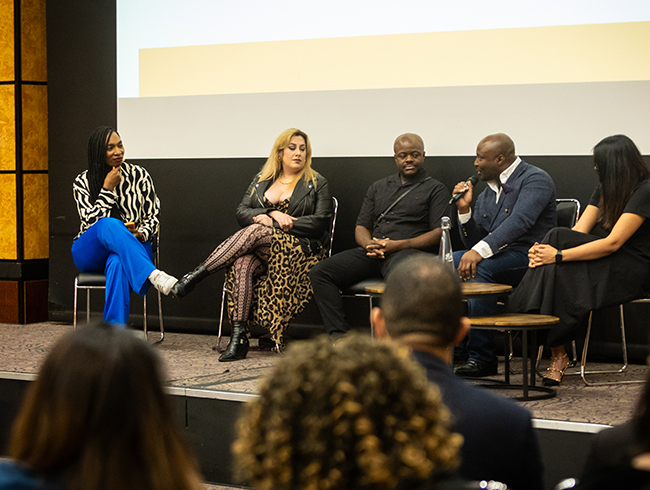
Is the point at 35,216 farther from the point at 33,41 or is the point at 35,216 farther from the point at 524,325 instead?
the point at 524,325

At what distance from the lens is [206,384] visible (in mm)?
3121

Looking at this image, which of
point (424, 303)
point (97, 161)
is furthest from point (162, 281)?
point (424, 303)

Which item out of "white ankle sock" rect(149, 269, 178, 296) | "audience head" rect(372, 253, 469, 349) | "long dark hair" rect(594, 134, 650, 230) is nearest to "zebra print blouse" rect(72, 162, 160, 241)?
"white ankle sock" rect(149, 269, 178, 296)

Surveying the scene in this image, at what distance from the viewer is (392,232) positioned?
393 cm

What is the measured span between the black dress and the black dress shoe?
1.30ft

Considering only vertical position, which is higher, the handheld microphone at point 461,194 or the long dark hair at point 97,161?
the long dark hair at point 97,161

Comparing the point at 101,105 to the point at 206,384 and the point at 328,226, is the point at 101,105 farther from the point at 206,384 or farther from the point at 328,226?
the point at 206,384

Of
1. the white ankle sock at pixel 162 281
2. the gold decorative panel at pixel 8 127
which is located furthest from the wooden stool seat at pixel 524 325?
the gold decorative panel at pixel 8 127

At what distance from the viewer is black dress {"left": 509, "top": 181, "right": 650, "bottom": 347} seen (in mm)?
3068

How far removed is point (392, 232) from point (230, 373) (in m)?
1.19

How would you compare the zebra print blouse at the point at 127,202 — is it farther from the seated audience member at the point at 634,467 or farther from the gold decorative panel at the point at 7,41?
the seated audience member at the point at 634,467

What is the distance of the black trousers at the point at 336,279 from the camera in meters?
3.78

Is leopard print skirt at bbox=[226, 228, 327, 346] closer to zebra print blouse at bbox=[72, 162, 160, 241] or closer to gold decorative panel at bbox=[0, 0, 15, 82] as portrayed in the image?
zebra print blouse at bbox=[72, 162, 160, 241]

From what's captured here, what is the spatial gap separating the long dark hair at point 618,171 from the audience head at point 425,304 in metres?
2.15
